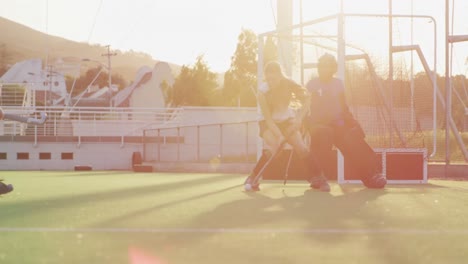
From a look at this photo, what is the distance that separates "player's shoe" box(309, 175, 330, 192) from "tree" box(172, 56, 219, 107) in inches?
2107

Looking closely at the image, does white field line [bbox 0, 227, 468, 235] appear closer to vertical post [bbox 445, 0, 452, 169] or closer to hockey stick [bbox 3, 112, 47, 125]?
hockey stick [bbox 3, 112, 47, 125]

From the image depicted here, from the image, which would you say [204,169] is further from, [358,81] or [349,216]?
[349,216]

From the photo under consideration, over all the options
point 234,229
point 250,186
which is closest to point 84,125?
point 250,186

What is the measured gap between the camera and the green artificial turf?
3438 mm

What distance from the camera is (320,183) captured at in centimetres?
828

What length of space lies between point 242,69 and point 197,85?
439 inches

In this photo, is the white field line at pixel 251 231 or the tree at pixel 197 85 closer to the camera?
the white field line at pixel 251 231

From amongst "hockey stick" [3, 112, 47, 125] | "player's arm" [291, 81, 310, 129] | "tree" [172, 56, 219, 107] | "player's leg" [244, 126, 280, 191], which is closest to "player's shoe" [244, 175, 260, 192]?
"player's leg" [244, 126, 280, 191]

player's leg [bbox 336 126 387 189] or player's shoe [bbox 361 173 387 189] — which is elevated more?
player's leg [bbox 336 126 387 189]

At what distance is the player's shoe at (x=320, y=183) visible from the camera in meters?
8.22

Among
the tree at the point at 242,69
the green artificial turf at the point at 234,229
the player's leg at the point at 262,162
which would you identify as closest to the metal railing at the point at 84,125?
the player's leg at the point at 262,162

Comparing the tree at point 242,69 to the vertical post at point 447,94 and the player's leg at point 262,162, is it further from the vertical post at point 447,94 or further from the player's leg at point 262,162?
the player's leg at point 262,162

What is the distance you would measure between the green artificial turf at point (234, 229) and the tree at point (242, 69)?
144 feet

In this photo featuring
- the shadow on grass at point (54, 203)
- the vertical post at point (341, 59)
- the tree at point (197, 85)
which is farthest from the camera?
the tree at point (197, 85)
